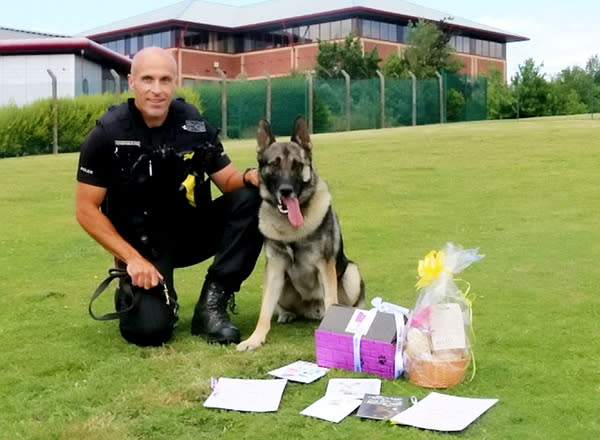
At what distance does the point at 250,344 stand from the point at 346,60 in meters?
43.2

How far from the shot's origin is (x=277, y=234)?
4172 mm

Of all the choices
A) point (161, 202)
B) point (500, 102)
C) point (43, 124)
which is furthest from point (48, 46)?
point (161, 202)

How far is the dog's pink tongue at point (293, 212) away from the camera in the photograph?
4060mm

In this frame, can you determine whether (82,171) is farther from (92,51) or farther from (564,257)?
(92,51)

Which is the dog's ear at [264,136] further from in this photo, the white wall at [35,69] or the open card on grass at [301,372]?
the white wall at [35,69]

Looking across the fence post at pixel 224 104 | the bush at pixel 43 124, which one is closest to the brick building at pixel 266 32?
the fence post at pixel 224 104

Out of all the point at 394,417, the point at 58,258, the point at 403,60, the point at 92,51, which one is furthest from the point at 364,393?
the point at 403,60

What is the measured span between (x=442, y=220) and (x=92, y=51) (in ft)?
79.5

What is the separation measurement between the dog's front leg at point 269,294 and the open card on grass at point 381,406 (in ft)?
3.62

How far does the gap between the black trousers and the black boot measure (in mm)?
61

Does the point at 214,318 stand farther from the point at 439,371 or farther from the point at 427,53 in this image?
the point at 427,53

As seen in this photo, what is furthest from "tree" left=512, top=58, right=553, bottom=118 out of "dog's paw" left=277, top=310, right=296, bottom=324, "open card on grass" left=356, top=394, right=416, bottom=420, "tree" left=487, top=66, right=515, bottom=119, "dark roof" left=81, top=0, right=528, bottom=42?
"open card on grass" left=356, top=394, right=416, bottom=420

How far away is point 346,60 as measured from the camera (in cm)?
4584

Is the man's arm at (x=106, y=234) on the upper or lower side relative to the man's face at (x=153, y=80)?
lower
